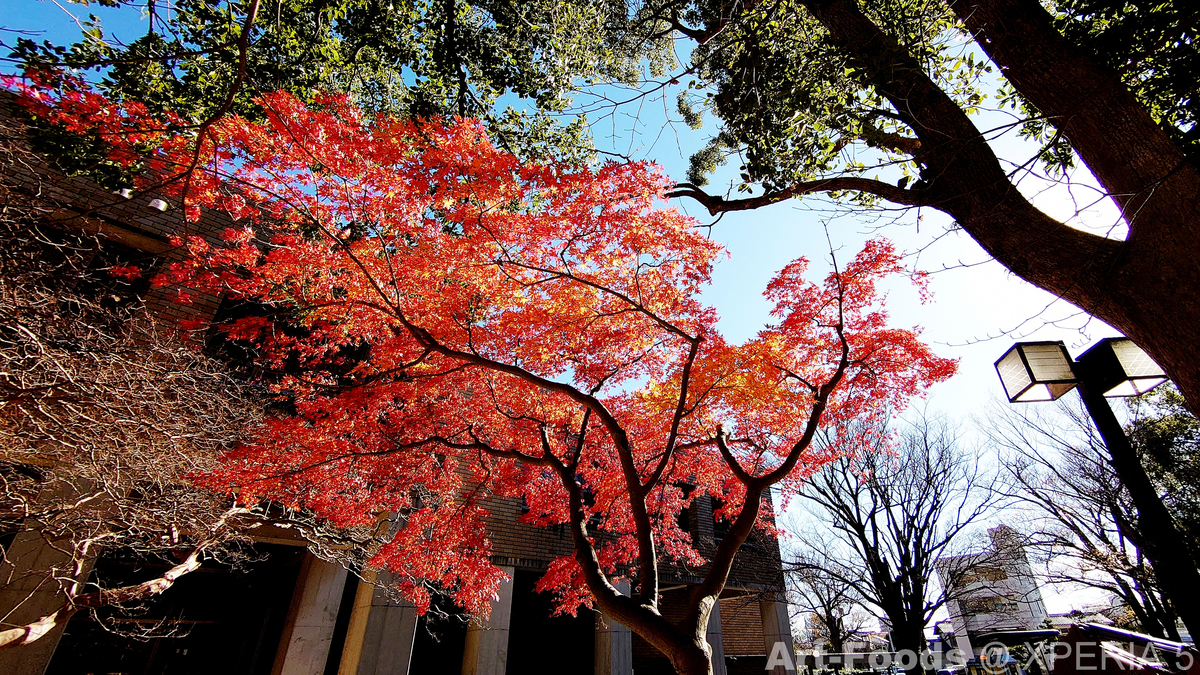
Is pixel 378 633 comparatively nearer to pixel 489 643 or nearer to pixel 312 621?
pixel 312 621

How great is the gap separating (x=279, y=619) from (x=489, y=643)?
4775 mm

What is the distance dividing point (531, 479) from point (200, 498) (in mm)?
5805

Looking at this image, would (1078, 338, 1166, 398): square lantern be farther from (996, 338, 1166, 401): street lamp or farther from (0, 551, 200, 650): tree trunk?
(0, 551, 200, 650): tree trunk

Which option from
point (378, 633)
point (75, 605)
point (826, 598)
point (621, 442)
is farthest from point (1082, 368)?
point (826, 598)

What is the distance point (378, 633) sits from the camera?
9.39m

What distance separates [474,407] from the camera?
382 inches

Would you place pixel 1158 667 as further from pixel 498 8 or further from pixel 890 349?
pixel 498 8

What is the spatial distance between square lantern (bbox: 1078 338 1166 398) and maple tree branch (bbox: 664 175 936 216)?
5.98ft

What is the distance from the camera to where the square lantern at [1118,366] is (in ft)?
12.6

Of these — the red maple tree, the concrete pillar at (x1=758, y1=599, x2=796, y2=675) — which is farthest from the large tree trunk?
the concrete pillar at (x1=758, y1=599, x2=796, y2=675)

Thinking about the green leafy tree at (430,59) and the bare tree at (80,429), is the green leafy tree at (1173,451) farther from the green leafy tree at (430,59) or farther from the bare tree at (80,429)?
the bare tree at (80,429)

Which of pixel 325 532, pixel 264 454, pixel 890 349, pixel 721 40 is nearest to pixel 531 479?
pixel 325 532

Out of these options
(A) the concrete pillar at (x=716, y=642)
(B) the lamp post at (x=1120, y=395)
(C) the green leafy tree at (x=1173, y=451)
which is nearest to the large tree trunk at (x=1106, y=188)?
(B) the lamp post at (x=1120, y=395)

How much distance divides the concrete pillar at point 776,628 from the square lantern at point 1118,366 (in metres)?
14.3
